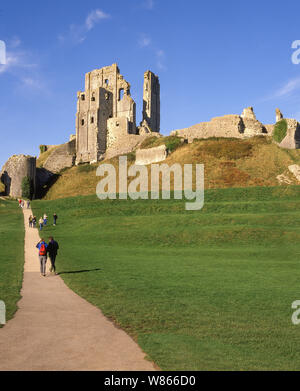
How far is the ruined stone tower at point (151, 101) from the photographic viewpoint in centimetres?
9488

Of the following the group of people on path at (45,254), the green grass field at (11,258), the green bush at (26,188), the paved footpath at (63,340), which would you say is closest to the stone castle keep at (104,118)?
the green bush at (26,188)

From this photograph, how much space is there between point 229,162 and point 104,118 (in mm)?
35541

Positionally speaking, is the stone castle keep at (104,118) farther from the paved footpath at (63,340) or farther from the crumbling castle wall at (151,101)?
the paved footpath at (63,340)

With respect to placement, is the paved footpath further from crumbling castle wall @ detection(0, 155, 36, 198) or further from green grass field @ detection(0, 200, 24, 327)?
crumbling castle wall @ detection(0, 155, 36, 198)

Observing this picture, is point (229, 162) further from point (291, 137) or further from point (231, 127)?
point (231, 127)

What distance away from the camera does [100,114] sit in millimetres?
77562

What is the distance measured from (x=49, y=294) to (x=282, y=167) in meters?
44.5

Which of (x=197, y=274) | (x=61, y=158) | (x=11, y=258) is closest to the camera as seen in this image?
(x=197, y=274)

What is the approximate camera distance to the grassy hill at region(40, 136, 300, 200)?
48562mm

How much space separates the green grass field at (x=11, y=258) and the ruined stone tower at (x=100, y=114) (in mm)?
36732

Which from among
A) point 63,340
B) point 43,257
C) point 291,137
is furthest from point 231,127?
point 63,340

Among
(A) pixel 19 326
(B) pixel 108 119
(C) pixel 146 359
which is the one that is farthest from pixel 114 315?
(B) pixel 108 119

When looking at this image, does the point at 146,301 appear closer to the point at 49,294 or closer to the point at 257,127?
the point at 49,294

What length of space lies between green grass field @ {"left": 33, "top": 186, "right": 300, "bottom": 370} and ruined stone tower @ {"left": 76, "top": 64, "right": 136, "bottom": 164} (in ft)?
130
